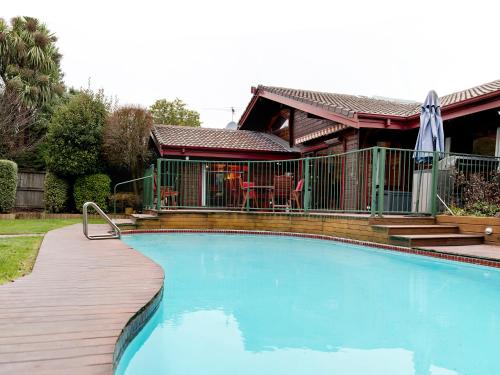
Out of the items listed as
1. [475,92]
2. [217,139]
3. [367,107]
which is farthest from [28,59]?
[475,92]

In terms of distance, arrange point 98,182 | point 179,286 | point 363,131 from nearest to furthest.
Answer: point 179,286, point 363,131, point 98,182

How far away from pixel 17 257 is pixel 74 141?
924 centimetres

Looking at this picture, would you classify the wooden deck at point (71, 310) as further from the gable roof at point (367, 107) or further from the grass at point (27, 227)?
the gable roof at point (367, 107)

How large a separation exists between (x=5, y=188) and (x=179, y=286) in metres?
9.91

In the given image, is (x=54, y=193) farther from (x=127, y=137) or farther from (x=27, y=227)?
(x=27, y=227)

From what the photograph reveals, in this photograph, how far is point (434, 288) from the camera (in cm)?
406

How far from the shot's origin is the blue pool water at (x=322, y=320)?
7.32 ft

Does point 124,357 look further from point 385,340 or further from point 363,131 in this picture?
point 363,131

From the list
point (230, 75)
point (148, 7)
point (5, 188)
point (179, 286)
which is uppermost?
point (230, 75)

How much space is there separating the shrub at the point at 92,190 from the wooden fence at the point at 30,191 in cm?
256

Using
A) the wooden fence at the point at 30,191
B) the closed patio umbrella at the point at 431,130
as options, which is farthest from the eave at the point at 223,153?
the closed patio umbrella at the point at 431,130

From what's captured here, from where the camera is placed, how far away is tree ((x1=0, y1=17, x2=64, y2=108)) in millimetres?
17422

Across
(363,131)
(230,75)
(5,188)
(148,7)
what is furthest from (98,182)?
(230,75)

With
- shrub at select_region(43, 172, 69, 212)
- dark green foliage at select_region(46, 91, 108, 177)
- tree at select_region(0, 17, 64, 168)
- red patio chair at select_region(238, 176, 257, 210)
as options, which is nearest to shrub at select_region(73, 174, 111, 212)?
dark green foliage at select_region(46, 91, 108, 177)
